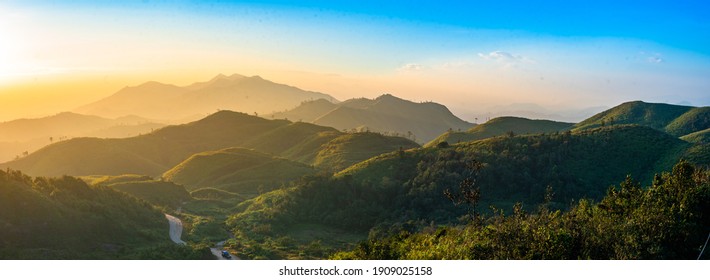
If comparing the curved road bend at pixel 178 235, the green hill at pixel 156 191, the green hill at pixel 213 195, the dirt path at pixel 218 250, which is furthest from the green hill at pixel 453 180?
the green hill at pixel 156 191

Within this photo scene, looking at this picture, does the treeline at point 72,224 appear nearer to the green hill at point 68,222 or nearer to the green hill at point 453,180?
the green hill at point 68,222

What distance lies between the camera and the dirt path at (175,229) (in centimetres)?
9369

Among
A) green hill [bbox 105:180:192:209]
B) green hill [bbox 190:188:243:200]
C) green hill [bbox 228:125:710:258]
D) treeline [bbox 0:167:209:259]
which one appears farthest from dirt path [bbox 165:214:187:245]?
green hill [bbox 190:188:243:200]

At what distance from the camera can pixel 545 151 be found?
137625 millimetres

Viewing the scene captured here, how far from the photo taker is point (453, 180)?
124 metres

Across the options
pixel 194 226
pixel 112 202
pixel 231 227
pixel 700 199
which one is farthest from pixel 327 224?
pixel 700 199

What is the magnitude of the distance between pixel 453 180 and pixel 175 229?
6432cm

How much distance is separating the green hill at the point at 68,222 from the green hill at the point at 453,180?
71.4 feet

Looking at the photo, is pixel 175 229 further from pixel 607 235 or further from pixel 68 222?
pixel 607 235

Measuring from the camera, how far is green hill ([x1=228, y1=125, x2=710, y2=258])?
11594 cm

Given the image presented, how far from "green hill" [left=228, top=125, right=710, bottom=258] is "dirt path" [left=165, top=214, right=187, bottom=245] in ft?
36.8

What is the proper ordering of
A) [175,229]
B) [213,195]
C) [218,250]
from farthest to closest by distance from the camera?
[213,195] < [175,229] < [218,250]

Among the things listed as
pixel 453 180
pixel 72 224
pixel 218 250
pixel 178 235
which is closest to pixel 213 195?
pixel 178 235

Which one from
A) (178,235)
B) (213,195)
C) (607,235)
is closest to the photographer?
(607,235)
